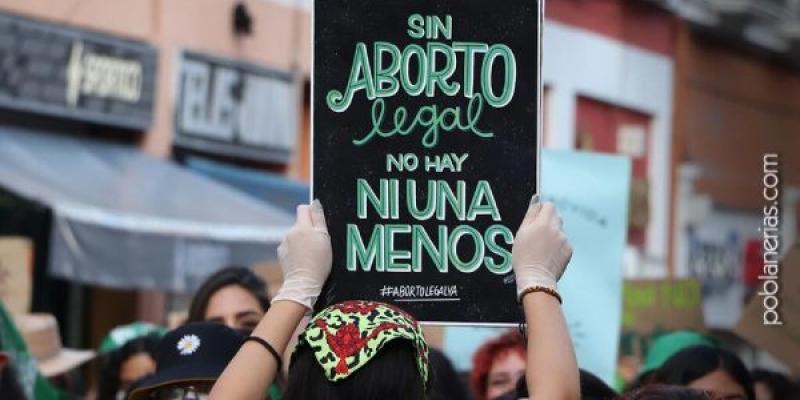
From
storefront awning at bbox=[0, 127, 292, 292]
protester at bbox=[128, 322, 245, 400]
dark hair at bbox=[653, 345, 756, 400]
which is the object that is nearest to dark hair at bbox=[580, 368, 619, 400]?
dark hair at bbox=[653, 345, 756, 400]

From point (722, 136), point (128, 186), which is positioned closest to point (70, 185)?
point (128, 186)

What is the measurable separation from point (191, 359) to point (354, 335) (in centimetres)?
130

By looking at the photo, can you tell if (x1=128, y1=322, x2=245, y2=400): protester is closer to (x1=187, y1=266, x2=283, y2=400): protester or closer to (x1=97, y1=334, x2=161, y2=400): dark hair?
(x1=187, y1=266, x2=283, y2=400): protester

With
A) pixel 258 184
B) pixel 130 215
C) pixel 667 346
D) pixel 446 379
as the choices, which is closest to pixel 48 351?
pixel 446 379

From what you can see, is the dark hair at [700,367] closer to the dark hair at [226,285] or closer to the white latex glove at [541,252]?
the dark hair at [226,285]

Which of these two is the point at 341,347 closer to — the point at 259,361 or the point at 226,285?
the point at 259,361

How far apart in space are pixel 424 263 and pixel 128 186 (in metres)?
10.4

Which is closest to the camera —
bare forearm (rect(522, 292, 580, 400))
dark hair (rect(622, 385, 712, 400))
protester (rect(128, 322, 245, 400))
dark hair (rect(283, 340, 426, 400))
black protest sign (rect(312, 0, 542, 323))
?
dark hair (rect(283, 340, 426, 400))

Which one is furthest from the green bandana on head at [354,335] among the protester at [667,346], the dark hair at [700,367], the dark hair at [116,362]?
the dark hair at [116,362]

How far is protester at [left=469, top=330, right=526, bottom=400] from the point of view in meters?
7.86

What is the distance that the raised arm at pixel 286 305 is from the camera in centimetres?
420

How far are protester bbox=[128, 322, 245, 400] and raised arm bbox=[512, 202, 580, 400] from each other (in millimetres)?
1002

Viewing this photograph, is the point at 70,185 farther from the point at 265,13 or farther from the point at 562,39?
the point at 562,39

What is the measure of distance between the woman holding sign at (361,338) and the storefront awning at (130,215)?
8779 millimetres
